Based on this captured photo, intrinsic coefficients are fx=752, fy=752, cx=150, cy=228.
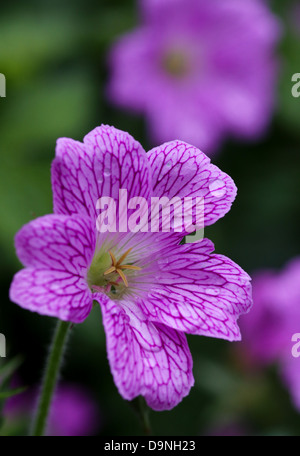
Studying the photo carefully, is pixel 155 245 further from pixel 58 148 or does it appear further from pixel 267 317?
pixel 267 317

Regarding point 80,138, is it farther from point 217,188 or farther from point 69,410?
point 217,188

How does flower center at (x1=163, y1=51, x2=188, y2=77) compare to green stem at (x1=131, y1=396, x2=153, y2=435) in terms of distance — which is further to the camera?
flower center at (x1=163, y1=51, x2=188, y2=77)

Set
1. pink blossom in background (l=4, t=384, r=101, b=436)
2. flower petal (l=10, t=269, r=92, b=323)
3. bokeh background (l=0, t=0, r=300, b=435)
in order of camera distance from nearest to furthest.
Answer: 1. flower petal (l=10, t=269, r=92, b=323)
2. bokeh background (l=0, t=0, r=300, b=435)
3. pink blossom in background (l=4, t=384, r=101, b=436)

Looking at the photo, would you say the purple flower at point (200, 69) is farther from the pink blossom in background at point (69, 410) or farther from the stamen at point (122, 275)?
the stamen at point (122, 275)

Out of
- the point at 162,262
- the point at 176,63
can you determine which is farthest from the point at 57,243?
the point at 176,63

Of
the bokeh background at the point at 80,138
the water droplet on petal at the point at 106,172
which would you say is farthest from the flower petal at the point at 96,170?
the bokeh background at the point at 80,138

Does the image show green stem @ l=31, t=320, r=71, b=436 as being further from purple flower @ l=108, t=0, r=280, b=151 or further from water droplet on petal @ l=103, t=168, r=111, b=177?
purple flower @ l=108, t=0, r=280, b=151

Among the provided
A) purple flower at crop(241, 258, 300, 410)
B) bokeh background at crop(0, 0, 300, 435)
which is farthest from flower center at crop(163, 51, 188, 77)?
purple flower at crop(241, 258, 300, 410)
